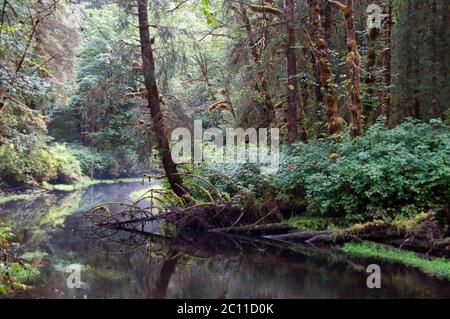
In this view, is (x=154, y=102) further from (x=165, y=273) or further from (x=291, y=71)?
(x=165, y=273)

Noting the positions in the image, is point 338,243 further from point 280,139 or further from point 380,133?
point 280,139

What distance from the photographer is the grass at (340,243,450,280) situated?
337 inches

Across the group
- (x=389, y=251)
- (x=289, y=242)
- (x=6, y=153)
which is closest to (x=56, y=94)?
(x=6, y=153)

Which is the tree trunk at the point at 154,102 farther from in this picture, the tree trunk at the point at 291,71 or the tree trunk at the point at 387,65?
the tree trunk at the point at 387,65

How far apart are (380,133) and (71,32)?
15.2 meters

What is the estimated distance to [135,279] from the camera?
27.9 feet

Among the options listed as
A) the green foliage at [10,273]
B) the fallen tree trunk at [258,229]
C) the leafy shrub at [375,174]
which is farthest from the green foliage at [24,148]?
the leafy shrub at [375,174]

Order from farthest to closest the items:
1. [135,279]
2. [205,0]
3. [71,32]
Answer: [71,32] < [135,279] < [205,0]

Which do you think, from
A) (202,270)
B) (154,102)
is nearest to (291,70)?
(154,102)

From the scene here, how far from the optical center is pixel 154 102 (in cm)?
1395

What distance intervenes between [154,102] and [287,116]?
14.9ft

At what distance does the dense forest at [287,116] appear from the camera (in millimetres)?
10453

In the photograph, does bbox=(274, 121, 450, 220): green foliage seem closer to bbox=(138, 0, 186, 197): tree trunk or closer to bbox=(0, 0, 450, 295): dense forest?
bbox=(0, 0, 450, 295): dense forest

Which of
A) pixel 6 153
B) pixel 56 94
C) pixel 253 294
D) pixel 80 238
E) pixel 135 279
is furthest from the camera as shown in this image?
pixel 56 94
